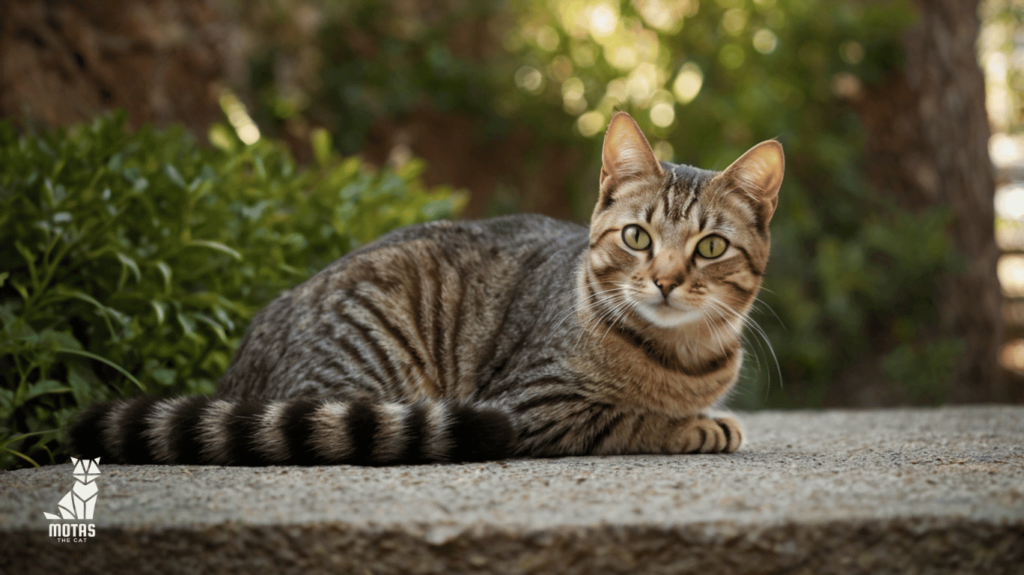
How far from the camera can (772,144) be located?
2422mm

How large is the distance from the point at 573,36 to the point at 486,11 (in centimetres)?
97

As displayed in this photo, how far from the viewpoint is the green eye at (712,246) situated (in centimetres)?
236

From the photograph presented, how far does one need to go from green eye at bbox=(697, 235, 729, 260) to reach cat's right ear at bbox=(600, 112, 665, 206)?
30 centimetres

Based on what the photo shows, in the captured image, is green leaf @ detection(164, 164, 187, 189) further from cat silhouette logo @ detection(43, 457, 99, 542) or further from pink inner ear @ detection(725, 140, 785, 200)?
pink inner ear @ detection(725, 140, 785, 200)

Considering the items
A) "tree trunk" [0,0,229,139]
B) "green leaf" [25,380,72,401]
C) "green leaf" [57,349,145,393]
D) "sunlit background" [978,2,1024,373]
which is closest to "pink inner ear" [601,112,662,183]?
"green leaf" [57,349,145,393]

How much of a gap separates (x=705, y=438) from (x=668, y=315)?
0.45 metres

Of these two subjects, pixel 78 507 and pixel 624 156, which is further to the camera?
pixel 624 156

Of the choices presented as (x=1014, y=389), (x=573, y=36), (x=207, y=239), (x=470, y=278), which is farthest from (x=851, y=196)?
(x=207, y=239)

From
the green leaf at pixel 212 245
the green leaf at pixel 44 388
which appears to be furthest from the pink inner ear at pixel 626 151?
the green leaf at pixel 44 388

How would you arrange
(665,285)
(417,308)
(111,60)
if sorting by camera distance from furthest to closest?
(111,60) < (417,308) < (665,285)

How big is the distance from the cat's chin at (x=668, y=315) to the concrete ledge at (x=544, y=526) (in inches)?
24.5

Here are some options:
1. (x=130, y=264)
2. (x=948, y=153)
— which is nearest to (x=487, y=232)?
(x=130, y=264)

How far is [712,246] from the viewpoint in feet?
7.80

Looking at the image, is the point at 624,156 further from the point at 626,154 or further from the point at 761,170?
the point at 761,170
